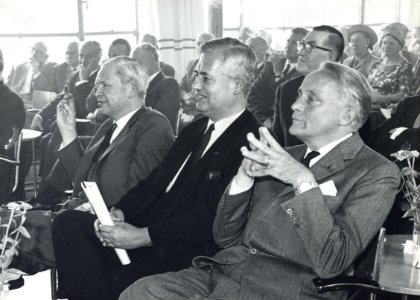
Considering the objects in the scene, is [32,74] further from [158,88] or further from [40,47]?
[158,88]

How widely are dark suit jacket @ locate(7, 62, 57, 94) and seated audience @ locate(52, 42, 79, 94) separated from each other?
47 millimetres

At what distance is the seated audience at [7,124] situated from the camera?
4.69 metres

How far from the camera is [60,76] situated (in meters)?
5.73

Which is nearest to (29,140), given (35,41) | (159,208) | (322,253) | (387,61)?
(35,41)

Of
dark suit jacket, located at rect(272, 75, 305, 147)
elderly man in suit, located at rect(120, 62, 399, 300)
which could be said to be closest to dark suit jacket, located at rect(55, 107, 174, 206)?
elderly man in suit, located at rect(120, 62, 399, 300)

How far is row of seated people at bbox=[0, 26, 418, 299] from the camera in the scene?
6.56ft

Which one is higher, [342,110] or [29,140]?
[342,110]

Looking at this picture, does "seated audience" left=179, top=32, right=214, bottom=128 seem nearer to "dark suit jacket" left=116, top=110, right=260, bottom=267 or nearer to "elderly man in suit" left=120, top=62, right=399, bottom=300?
"dark suit jacket" left=116, top=110, right=260, bottom=267

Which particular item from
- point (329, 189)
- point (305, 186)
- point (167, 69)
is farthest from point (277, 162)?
point (167, 69)

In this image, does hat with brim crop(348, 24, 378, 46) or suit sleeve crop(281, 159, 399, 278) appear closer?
suit sleeve crop(281, 159, 399, 278)

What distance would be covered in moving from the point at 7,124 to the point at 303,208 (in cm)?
344

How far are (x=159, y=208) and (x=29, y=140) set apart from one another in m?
2.67

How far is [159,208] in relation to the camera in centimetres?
280

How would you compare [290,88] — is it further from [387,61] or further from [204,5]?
[204,5]
